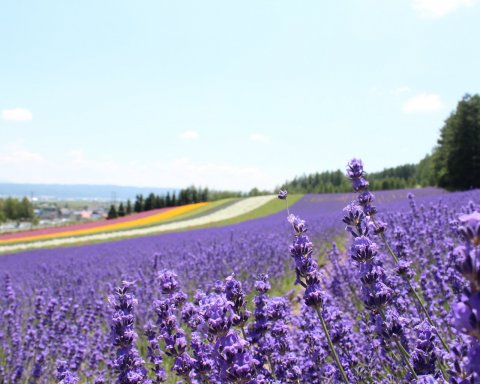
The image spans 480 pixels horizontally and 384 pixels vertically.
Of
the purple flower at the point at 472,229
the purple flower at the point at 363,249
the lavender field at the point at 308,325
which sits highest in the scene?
the purple flower at the point at 472,229

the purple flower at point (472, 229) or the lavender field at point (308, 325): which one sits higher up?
the purple flower at point (472, 229)

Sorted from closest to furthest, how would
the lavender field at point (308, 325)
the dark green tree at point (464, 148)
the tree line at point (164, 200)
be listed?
the lavender field at point (308, 325), the dark green tree at point (464, 148), the tree line at point (164, 200)

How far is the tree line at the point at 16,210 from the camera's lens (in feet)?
296

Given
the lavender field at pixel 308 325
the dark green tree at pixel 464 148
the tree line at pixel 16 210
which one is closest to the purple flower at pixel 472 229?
the lavender field at pixel 308 325

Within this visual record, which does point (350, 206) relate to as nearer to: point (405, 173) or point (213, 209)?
point (213, 209)

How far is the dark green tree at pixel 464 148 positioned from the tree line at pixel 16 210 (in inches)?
3004

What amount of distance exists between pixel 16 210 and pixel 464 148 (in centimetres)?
8118

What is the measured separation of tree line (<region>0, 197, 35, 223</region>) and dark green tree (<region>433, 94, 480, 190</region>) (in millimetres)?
76292

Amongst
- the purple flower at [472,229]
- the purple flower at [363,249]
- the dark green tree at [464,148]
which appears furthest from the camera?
the dark green tree at [464,148]

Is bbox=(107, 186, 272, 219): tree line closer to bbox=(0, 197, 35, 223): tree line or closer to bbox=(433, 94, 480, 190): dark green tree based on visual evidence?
bbox=(433, 94, 480, 190): dark green tree

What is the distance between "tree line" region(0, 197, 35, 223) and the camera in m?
90.2

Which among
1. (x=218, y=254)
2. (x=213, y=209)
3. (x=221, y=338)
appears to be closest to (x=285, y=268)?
(x=218, y=254)

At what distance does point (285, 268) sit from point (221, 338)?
8.69 metres

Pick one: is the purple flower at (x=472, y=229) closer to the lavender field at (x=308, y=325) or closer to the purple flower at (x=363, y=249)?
the lavender field at (x=308, y=325)
